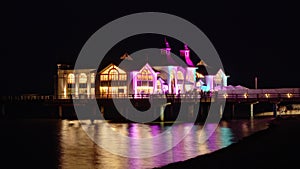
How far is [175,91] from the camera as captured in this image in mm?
71500

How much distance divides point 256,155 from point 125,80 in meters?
44.2

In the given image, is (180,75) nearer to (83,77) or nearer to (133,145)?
(83,77)

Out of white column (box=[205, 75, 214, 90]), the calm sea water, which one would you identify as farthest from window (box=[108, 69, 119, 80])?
the calm sea water

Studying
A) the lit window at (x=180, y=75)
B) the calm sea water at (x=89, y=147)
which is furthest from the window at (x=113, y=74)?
the calm sea water at (x=89, y=147)

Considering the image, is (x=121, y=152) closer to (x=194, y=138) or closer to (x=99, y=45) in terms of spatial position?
(x=194, y=138)

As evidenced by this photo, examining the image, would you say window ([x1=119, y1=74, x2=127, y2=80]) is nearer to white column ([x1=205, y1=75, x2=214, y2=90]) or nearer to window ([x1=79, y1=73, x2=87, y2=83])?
window ([x1=79, y1=73, x2=87, y2=83])

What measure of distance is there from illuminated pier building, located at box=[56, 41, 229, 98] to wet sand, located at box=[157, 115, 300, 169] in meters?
35.6

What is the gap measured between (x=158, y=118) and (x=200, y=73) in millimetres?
26172

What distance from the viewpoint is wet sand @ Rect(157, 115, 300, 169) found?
2075cm

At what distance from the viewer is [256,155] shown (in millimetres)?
23734

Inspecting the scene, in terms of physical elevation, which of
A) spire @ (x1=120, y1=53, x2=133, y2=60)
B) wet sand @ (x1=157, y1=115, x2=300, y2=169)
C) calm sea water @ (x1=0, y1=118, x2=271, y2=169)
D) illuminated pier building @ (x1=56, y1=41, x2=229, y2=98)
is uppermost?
spire @ (x1=120, y1=53, x2=133, y2=60)

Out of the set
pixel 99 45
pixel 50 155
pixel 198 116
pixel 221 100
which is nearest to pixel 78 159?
pixel 50 155

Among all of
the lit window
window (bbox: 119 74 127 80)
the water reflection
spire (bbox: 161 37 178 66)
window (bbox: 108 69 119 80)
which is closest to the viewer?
the water reflection

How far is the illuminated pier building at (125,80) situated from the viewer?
6662cm
